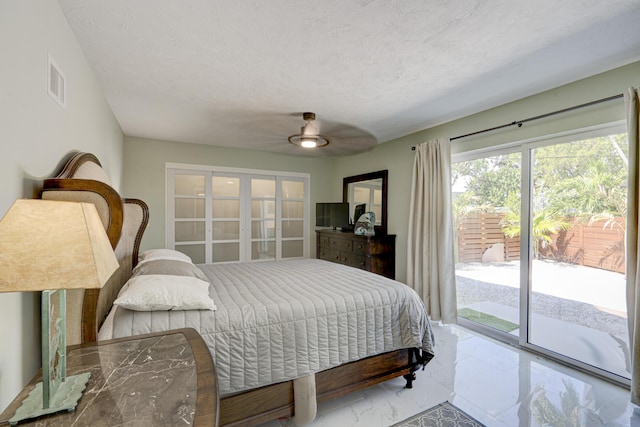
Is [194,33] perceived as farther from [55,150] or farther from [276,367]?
[276,367]

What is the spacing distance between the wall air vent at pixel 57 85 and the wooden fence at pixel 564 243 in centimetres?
382

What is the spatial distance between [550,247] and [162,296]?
3.34 m

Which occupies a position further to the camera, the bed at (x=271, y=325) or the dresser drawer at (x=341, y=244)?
the dresser drawer at (x=341, y=244)

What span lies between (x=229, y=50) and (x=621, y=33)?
2503mm

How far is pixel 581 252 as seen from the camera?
254 centimetres

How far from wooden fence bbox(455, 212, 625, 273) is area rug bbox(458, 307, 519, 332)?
630 millimetres

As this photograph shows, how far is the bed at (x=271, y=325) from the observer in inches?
56.1

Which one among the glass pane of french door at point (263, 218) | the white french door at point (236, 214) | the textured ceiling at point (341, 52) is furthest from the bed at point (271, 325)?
the glass pane of french door at point (263, 218)

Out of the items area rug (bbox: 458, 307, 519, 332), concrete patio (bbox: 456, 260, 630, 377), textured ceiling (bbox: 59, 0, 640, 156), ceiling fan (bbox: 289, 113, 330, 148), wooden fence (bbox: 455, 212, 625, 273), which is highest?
textured ceiling (bbox: 59, 0, 640, 156)

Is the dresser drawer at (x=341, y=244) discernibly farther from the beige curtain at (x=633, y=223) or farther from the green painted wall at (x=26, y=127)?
the green painted wall at (x=26, y=127)

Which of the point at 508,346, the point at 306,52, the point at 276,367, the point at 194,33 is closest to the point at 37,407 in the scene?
the point at 276,367

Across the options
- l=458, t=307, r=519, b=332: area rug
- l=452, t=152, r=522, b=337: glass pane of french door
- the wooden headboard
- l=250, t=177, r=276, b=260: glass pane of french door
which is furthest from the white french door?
the wooden headboard

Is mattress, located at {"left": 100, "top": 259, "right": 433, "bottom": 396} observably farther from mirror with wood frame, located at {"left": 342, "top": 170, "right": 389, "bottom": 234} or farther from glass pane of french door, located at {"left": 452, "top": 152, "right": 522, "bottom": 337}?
mirror with wood frame, located at {"left": 342, "top": 170, "right": 389, "bottom": 234}

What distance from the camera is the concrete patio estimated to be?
233cm
